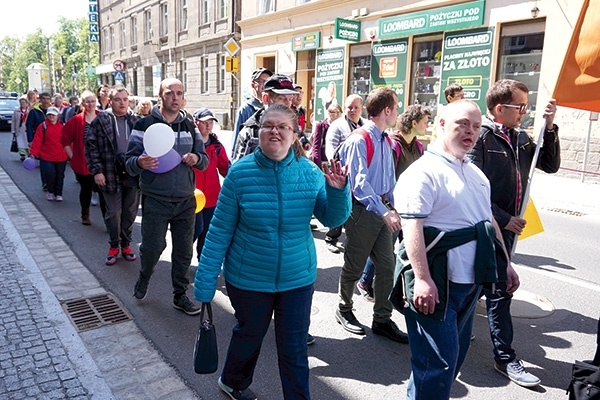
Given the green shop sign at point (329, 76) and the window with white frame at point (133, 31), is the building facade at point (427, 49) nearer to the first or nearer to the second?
the green shop sign at point (329, 76)

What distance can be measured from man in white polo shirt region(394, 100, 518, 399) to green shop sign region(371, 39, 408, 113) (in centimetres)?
1425

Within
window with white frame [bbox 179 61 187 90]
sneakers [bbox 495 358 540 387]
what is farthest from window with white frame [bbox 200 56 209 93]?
sneakers [bbox 495 358 540 387]

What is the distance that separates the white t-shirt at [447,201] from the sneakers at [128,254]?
424cm

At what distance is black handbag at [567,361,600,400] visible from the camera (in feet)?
8.30

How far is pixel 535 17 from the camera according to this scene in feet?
41.9

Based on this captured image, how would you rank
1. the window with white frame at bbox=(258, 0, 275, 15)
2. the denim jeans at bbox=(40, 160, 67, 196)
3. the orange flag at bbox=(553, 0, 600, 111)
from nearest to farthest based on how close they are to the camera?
the orange flag at bbox=(553, 0, 600, 111) → the denim jeans at bbox=(40, 160, 67, 196) → the window with white frame at bbox=(258, 0, 275, 15)

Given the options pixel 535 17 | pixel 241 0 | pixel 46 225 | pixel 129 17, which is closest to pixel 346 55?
pixel 535 17

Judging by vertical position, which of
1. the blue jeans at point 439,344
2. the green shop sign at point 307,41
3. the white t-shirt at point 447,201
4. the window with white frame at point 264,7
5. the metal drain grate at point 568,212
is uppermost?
the window with white frame at point 264,7

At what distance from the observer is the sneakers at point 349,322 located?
13.5ft

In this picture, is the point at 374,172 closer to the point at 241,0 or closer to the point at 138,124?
the point at 138,124

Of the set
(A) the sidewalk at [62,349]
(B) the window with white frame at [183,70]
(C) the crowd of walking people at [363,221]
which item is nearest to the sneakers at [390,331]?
(C) the crowd of walking people at [363,221]

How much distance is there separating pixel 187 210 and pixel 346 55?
1565cm

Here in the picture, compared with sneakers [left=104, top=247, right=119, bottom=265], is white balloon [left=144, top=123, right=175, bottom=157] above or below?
above

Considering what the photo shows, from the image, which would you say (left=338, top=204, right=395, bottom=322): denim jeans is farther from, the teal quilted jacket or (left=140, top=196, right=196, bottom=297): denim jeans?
(left=140, top=196, right=196, bottom=297): denim jeans
